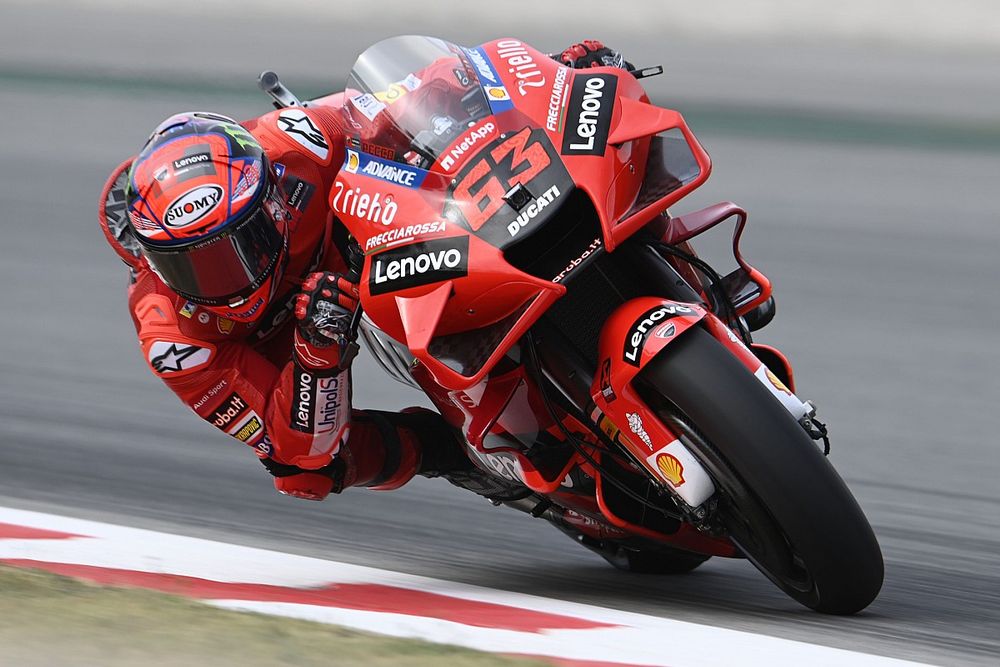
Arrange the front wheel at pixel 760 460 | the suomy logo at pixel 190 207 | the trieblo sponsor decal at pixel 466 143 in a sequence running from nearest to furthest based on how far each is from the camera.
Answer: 1. the front wheel at pixel 760 460
2. the trieblo sponsor decal at pixel 466 143
3. the suomy logo at pixel 190 207

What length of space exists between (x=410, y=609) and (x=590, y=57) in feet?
5.53

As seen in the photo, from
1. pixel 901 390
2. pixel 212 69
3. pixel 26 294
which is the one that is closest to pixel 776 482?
pixel 901 390

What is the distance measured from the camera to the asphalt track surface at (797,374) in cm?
438

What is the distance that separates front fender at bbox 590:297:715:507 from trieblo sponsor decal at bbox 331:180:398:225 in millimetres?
575

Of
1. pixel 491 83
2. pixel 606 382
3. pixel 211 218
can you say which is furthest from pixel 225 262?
pixel 606 382

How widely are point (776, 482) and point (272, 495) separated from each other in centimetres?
288

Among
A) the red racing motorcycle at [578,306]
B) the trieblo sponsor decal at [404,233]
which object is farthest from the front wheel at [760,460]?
the trieblo sponsor decal at [404,233]

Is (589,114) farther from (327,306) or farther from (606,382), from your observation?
(327,306)

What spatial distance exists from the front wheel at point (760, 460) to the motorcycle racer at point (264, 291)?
87 centimetres

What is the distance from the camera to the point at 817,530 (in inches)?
124

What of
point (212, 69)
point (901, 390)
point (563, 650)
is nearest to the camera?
point (563, 650)

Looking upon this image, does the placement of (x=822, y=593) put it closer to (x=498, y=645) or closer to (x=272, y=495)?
(x=498, y=645)

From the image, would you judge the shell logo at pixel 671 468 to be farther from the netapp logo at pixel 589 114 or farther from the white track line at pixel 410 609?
the netapp logo at pixel 589 114

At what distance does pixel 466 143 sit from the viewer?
11.3 feet
